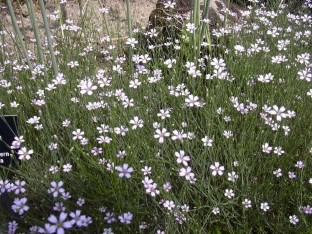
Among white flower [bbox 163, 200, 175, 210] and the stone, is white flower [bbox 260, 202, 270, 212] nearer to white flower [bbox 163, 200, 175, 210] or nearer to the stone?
white flower [bbox 163, 200, 175, 210]

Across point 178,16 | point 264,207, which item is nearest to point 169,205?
point 264,207

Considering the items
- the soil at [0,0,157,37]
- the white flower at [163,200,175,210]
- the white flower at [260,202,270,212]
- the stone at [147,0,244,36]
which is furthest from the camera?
the soil at [0,0,157,37]

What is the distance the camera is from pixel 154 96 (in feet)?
8.27

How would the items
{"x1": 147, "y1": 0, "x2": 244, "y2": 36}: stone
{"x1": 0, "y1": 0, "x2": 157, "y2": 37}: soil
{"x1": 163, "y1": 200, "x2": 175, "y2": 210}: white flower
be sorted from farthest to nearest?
{"x1": 0, "y1": 0, "x2": 157, "y2": 37}: soil < {"x1": 147, "y1": 0, "x2": 244, "y2": 36}: stone < {"x1": 163, "y1": 200, "x2": 175, "y2": 210}: white flower

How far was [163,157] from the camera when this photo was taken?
202 cm

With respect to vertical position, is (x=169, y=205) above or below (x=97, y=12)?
below

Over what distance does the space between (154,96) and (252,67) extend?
0.79 meters

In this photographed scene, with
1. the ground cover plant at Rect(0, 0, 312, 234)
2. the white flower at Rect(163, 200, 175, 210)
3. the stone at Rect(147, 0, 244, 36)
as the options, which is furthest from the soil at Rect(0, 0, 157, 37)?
the white flower at Rect(163, 200, 175, 210)

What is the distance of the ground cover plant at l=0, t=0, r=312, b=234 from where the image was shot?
5.46ft

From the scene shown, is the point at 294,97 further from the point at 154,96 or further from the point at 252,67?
the point at 154,96

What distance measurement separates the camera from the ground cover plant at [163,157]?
1663 mm

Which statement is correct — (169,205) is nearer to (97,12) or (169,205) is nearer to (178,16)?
(178,16)

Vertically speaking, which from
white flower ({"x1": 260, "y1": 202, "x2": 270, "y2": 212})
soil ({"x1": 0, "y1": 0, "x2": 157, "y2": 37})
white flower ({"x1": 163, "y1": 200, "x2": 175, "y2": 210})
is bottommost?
white flower ({"x1": 260, "y1": 202, "x2": 270, "y2": 212})

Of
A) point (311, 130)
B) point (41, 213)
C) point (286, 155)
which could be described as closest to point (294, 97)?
point (311, 130)
